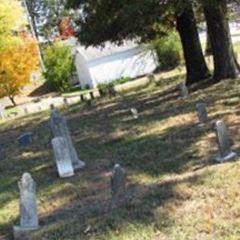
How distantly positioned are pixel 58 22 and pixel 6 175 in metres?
70.4

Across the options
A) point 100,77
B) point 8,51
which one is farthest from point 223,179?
point 100,77

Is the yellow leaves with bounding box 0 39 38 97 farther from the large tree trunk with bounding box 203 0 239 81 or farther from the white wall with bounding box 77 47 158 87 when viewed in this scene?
the large tree trunk with bounding box 203 0 239 81

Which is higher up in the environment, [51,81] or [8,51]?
[8,51]

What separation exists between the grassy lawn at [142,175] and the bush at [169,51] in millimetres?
21680

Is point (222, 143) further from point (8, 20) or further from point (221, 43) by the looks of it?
point (8, 20)

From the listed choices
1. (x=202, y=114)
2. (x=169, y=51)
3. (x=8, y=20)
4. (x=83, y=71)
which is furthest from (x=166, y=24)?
(x=83, y=71)

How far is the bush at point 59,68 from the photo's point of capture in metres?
54.9

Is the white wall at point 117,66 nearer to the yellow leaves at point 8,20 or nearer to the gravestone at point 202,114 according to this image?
the yellow leaves at point 8,20

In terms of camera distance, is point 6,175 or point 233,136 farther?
point 6,175

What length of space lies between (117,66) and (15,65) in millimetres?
10264

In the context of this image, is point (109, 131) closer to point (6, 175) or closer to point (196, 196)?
point (6, 175)

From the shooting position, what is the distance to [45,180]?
491 inches

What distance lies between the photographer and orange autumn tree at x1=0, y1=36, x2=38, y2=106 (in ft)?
143

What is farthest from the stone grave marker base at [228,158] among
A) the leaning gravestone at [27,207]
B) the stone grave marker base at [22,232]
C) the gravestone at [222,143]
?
the stone grave marker base at [22,232]
